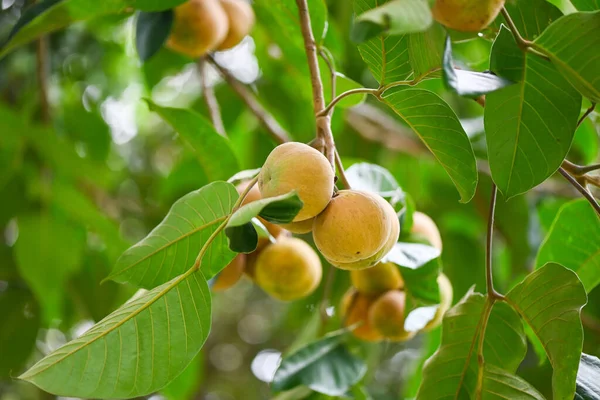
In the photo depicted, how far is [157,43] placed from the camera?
977mm

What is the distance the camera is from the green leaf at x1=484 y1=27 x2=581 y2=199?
1.96 ft

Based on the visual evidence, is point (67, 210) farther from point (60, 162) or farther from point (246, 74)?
point (246, 74)

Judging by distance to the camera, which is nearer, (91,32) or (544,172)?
(544,172)

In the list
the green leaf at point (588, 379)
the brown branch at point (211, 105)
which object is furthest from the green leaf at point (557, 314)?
the brown branch at point (211, 105)

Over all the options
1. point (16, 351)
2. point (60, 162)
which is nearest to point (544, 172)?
point (60, 162)

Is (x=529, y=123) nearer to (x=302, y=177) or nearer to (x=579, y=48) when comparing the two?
(x=579, y=48)

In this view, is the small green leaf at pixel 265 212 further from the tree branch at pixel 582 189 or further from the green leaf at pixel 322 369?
the green leaf at pixel 322 369

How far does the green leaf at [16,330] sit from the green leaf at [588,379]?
1238 millimetres

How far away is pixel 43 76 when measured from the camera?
1411 millimetres

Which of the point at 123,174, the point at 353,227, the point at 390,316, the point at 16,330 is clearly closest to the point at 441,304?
the point at 390,316

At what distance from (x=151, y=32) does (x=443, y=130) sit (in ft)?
1.74

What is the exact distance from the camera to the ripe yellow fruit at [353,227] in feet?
1.88

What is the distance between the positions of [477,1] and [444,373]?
1.34 ft

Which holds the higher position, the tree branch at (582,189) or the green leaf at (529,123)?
the green leaf at (529,123)
